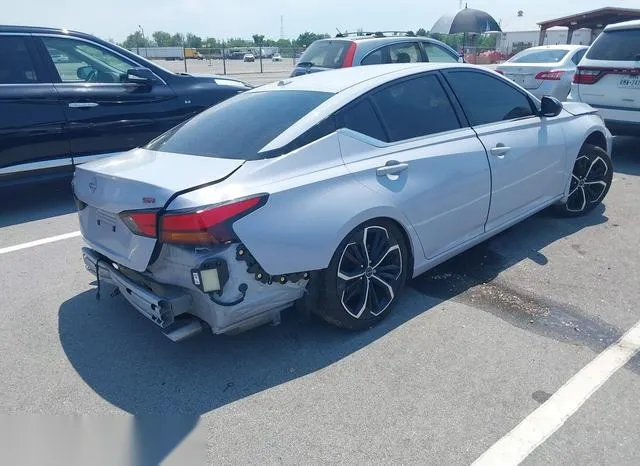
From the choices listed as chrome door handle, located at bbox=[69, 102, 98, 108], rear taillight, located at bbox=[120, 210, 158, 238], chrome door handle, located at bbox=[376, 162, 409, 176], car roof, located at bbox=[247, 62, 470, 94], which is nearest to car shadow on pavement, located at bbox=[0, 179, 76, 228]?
chrome door handle, located at bbox=[69, 102, 98, 108]

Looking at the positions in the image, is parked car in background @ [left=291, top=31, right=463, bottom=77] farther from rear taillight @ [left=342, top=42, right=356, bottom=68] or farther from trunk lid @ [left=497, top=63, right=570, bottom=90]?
trunk lid @ [left=497, top=63, right=570, bottom=90]

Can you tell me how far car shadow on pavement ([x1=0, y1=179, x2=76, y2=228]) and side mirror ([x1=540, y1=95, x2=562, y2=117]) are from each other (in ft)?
16.1

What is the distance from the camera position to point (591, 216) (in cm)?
529

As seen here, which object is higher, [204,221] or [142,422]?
[204,221]

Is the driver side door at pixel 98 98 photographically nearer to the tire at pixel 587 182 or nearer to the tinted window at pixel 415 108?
the tinted window at pixel 415 108

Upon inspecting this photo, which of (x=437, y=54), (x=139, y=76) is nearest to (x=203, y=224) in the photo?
(x=139, y=76)

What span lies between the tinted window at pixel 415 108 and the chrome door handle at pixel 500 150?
1.12 feet

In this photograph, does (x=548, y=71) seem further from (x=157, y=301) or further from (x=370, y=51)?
(x=157, y=301)

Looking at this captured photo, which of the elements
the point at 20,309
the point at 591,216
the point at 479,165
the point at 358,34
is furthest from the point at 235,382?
the point at 358,34

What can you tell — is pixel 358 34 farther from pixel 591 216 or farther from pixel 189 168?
pixel 189 168

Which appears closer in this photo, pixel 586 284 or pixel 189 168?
pixel 189 168

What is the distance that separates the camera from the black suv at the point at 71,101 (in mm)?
5453

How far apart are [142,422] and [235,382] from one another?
1.68 feet

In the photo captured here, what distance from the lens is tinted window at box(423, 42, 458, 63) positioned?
9.49 m
